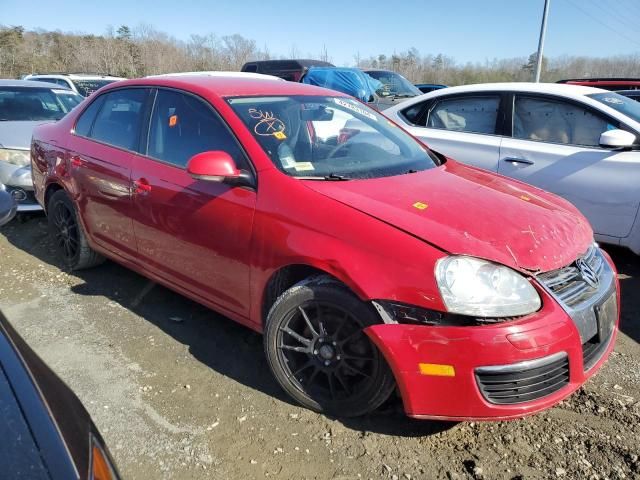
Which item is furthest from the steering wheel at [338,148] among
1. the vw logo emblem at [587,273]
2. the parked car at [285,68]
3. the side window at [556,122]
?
the parked car at [285,68]

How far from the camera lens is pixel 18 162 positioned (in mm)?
5602

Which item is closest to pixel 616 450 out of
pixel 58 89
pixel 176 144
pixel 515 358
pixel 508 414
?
pixel 508 414

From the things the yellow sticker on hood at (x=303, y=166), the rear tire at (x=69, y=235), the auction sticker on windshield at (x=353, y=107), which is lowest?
the rear tire at (x=69, y=235)

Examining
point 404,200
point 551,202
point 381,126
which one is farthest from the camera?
point 381,126

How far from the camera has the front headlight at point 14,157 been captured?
5.58 metres

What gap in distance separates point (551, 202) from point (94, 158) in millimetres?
3106

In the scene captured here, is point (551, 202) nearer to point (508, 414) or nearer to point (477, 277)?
point (477, 277)

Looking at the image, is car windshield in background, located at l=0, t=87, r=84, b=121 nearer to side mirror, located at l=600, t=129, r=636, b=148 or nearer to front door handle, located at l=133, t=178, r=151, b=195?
front door handle, located at l=133, t=178, r=151, b=195

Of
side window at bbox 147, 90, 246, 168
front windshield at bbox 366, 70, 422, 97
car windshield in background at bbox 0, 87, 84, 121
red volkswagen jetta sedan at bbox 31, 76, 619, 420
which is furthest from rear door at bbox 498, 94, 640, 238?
front windshield at bbox 366, 70, 422, 97

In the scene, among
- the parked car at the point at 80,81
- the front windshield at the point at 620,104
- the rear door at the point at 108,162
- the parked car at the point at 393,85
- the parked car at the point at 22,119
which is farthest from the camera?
the parked car at the point at 80,81

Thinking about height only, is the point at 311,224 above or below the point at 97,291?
above

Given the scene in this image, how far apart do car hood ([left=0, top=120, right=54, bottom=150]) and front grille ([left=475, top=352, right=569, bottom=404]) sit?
18.1 feet

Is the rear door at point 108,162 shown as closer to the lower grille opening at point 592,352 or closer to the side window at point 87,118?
the side window at point 87,118

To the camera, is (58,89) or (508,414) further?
(58,89)
